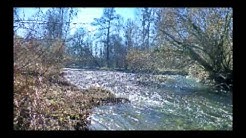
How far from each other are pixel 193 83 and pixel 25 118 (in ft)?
16.5

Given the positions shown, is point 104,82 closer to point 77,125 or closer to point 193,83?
point 193,83

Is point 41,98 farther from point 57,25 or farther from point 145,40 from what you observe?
point 145,40

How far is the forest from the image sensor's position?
4.17 meters

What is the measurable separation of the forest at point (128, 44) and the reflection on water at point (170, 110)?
362 mm

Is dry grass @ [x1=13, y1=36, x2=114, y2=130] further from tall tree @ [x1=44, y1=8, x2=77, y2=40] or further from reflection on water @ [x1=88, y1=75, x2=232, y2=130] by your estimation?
reflection on water @ [x1=88, y1=75, x2=232, y2=130]

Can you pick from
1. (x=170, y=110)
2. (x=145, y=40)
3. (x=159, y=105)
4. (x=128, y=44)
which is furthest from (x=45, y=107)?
(x=159, y=105)

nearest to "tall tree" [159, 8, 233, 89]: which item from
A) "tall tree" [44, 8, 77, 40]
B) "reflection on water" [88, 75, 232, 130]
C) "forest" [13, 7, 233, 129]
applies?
"forest" [13, 7, 233, 129]

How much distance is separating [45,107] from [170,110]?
2252 millimetres

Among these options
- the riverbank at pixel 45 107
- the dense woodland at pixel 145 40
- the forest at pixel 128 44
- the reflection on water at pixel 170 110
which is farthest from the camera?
the reflection on water at pixel 170 110

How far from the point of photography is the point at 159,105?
6.17 m

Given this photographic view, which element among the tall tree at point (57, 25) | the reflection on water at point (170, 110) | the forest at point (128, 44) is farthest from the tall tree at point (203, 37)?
the tall tree at point (57, 25)

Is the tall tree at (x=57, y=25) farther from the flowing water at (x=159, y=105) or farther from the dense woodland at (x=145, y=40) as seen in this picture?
the flowing water at (x=159, y=105)

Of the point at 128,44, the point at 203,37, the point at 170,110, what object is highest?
the point at 203,37

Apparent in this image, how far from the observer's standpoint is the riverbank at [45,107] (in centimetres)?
357
